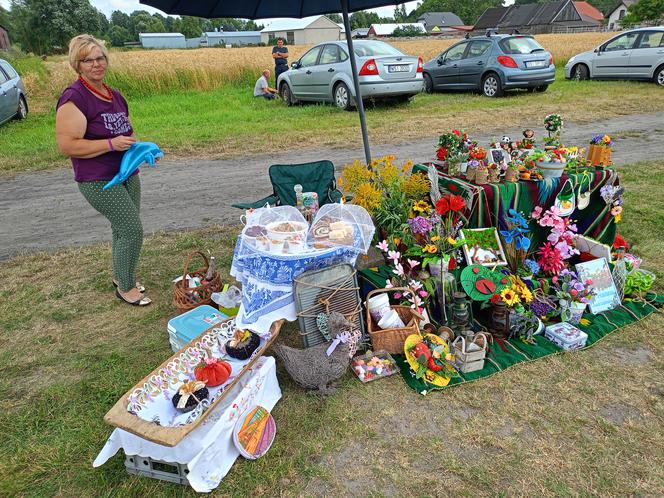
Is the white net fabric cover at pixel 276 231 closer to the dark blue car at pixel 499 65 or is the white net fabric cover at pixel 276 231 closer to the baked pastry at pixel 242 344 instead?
the baked pastry at pixel 242 344

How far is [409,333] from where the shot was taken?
9.50ft

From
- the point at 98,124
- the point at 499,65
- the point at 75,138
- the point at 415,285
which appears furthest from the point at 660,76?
the point at 75,138

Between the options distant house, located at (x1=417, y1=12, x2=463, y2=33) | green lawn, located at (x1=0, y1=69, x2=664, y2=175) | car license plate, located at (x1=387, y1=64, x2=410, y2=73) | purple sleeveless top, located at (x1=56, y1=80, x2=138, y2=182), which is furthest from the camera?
distant house, located at (x1=417, y1=12, x2=463, y2=33)

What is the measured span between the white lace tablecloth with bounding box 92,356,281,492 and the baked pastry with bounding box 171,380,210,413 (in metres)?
0.09

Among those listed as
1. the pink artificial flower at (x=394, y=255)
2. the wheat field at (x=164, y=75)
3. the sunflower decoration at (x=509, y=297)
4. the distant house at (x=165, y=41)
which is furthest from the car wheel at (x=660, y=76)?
the distant house at (x=165, y=41)

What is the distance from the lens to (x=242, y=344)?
2660 mm

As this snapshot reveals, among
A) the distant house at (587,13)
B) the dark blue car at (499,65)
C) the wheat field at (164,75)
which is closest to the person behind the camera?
the dark blue car at (499,65)

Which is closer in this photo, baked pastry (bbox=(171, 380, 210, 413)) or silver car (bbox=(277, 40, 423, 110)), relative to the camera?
baked pastry (bbox=(171, 380, 210, 413))

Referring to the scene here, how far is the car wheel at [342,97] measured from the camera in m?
9.99

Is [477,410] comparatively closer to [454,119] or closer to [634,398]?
[634,398]

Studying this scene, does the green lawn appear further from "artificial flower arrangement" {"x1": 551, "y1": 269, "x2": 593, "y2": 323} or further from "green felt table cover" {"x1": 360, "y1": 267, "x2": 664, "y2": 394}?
"green felt table cover" {"x1": 360, "y1": 267, "x2": 664, "y2": 394}

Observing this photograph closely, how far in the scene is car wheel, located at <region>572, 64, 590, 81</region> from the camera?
515 inches

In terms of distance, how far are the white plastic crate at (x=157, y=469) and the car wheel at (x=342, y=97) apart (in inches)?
351

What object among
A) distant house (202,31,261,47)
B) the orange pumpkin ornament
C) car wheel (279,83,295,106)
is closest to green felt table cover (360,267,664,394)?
the orange pumpkin ornament
